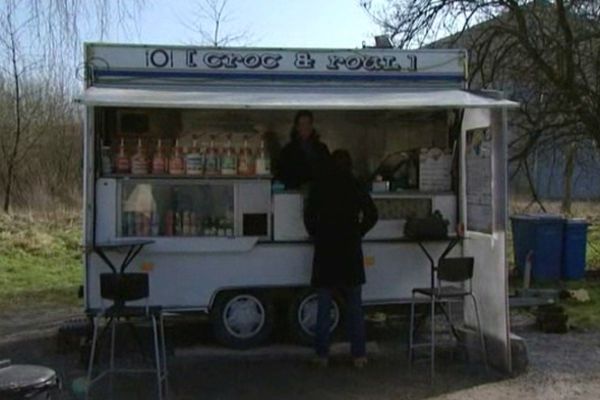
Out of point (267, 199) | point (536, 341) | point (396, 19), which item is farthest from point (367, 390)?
point (396, 19)

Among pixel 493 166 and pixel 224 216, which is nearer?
pixel 493 166

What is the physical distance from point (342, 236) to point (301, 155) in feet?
4.20

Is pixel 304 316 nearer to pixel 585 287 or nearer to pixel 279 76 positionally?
pixel 279 76

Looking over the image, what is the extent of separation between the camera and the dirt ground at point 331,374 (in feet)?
22.0


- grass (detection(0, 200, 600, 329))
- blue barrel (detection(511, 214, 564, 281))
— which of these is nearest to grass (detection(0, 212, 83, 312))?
grass (detection(0, 200, 600, 329))

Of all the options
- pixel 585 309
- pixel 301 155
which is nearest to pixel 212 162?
pixel 301 155

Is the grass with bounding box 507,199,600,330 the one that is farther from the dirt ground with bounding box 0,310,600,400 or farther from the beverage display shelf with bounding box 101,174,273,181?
the beverage display shelf with bounding box 101,174,273,181

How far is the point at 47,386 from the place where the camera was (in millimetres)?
3561

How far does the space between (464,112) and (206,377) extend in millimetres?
3581

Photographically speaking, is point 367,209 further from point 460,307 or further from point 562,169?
point 562,169

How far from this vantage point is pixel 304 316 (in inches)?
320

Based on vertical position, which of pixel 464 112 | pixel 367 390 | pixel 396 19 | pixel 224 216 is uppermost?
pixel 396 19

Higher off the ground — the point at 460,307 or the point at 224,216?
the point at 224,216

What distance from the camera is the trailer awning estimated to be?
6900 millimetres
